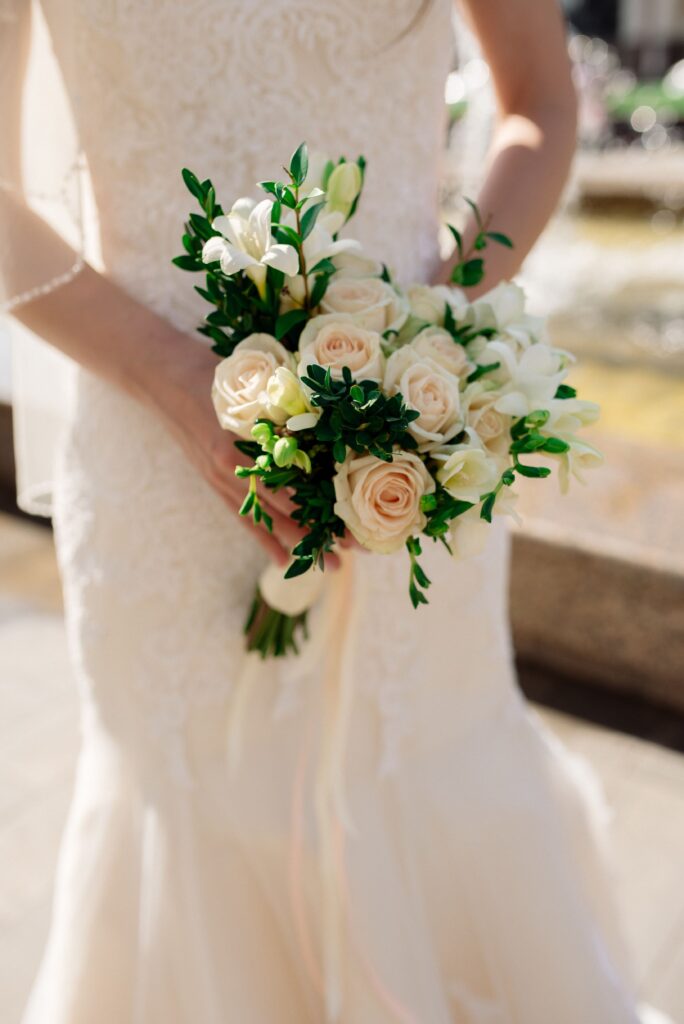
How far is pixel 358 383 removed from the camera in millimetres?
853

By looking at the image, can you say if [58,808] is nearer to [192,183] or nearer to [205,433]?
[205,433]

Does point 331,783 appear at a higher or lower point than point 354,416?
lower

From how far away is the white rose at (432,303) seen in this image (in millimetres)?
995

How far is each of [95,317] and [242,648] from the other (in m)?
0.45

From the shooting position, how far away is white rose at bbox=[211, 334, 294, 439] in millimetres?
873

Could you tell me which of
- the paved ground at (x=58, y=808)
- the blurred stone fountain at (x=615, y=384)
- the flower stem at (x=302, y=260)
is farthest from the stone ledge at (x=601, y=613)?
the flower stem at (x=302, y=260)

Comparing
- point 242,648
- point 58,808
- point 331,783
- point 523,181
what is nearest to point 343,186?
point 523,181

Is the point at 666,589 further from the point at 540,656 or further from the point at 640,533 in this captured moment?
the point at 540,656

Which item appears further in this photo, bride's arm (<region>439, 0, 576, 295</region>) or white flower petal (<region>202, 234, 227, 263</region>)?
bride's arm (<region>439, 0, 576, 295</region>)

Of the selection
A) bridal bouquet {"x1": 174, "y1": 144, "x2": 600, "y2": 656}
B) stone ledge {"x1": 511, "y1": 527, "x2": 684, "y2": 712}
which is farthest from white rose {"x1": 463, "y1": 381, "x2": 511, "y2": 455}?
stone ledge {"x1": 511, "y1": 527, "x2": 684, "y2": 712}

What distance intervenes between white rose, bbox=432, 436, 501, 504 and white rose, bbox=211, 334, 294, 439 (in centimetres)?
14

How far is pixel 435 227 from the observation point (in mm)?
1271

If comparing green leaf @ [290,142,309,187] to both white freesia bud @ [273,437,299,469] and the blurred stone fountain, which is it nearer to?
white freesia bud @ [273,437,299,469]

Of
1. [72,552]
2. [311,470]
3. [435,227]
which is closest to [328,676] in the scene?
[72,552]
